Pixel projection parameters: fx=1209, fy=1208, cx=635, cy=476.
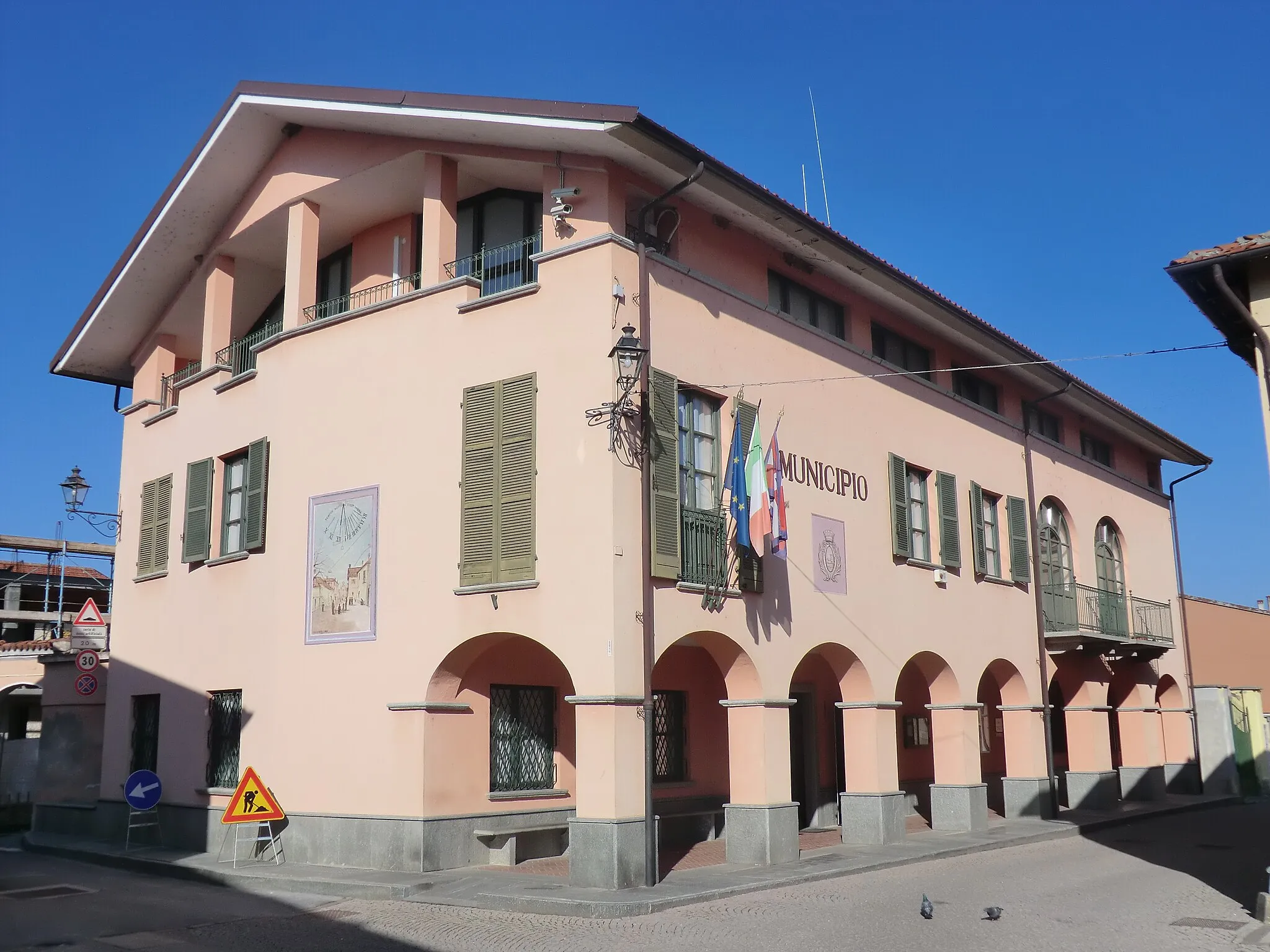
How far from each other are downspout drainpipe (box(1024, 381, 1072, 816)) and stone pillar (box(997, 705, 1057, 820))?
73mm

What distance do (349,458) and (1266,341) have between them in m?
10.6

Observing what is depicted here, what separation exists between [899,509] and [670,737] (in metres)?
4.89

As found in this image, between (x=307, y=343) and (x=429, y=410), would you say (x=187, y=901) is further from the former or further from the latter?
(x=307, y=343)

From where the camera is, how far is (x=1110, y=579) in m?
26.2

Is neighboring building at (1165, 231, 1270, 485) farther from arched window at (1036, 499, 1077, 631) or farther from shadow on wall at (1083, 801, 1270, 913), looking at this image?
arched window at (1036, 499, 1077, 631)

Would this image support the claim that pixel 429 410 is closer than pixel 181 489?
Yes

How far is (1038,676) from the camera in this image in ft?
71.6

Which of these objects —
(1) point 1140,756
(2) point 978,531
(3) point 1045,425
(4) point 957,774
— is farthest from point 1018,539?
(1) point 1140,756

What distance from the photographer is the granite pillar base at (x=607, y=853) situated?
12.4 meters

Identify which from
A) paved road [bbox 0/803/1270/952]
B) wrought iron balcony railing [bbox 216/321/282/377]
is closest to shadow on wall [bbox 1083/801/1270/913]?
paved road [bbox 0/803/1270/952]

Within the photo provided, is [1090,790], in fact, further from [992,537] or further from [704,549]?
[704,549]

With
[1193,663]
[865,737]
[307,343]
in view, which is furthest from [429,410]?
[1193,663]

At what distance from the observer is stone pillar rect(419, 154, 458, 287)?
591 inches

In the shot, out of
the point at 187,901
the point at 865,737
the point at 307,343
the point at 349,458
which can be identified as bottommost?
the point at 187,901
